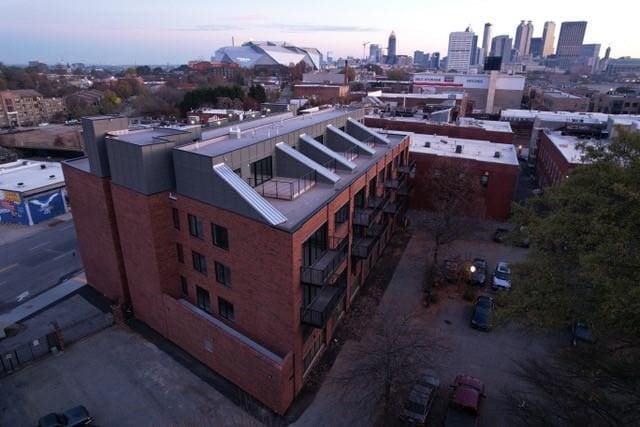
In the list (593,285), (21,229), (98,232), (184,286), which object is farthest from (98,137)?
(21,229)

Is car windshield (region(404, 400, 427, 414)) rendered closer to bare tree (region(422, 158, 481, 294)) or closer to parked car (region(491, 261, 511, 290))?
bare tree (region(422, 158, 481, 294))

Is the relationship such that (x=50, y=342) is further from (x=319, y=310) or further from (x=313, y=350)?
(x=319, y=310)

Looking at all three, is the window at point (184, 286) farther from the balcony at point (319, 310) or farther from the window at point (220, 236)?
the balcony at point (319, 310)

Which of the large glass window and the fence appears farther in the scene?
the fence

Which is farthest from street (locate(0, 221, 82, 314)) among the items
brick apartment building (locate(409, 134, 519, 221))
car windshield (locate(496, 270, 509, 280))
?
car windshield (locate(496, 270, 509, 280))

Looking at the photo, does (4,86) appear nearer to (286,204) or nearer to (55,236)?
(55,236)

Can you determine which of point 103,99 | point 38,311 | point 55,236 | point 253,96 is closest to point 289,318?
point 38,311

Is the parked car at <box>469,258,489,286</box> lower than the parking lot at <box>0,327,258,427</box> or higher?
higher
